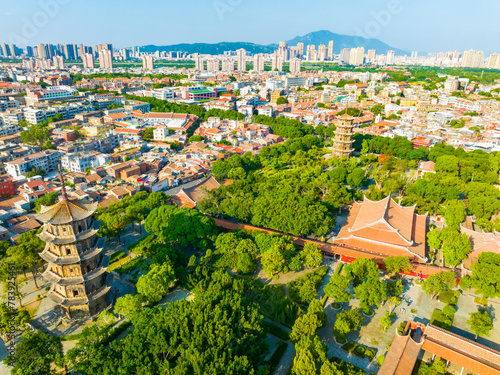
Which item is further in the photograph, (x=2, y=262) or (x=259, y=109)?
(x=259, y=109)

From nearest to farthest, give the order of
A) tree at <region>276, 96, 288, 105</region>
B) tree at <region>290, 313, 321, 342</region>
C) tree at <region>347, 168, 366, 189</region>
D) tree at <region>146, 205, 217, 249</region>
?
1. tree at <region>290, 313, 321, 342</region>
2. tree at <region>146, 205, 217, 249</region>
3. tree at <region>347, 168, 366, 189</region>
4. tree at <region>276, 96, 288, 105</region>

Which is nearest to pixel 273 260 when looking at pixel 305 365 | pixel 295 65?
pixel 305 365

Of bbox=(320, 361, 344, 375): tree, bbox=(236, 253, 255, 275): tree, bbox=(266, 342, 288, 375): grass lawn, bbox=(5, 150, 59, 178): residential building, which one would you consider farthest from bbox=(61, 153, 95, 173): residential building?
bbox=(320, 361, 344, 375): tree

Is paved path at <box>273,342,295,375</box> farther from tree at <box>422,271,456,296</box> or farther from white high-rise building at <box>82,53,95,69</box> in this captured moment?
white high-rise building at <box>82,53,95,69</box>

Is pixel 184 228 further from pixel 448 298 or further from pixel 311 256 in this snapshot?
pixel 448 298

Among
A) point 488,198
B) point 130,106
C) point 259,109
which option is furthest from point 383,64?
point 488,198

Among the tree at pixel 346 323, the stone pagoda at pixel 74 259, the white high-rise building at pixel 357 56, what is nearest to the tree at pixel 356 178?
the tree at pixel 346 323

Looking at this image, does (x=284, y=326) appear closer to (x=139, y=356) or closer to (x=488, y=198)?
(x=139, y=356)
